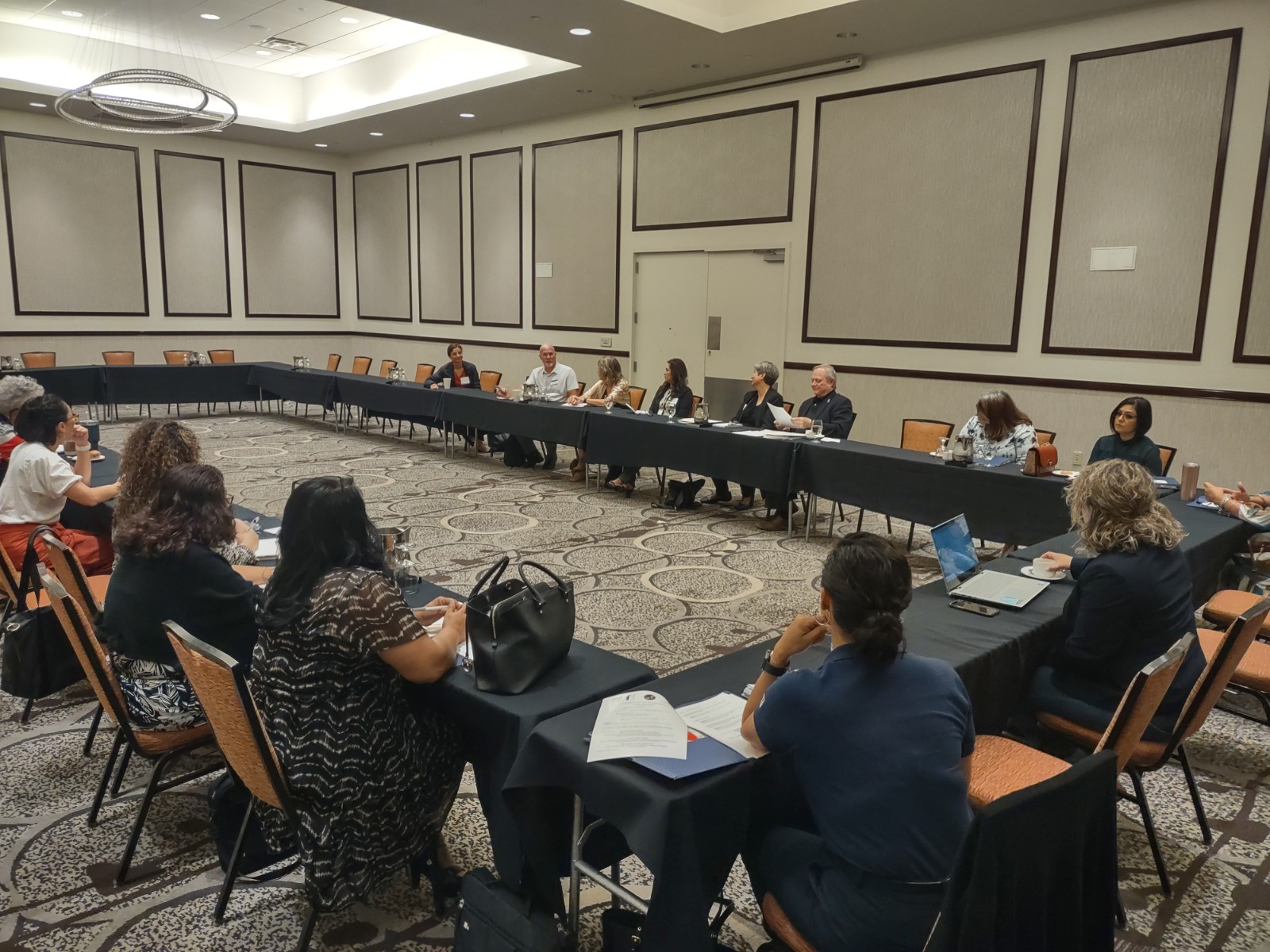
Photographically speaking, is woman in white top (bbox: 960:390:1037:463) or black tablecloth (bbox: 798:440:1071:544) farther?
woman in white top (bbox: 960:390:1037:463)

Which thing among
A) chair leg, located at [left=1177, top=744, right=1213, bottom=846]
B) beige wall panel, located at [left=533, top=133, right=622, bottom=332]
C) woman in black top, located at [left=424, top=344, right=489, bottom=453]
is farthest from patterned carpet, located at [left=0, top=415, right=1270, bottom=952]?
beige wall panel, located at [left=533, top=133, right=622, bottom=332]

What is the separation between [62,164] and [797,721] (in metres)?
13.7

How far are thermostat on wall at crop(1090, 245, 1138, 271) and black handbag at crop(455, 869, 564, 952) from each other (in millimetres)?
6813

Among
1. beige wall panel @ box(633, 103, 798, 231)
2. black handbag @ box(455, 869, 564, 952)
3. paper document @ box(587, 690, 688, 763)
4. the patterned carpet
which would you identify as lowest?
the patterned carpet

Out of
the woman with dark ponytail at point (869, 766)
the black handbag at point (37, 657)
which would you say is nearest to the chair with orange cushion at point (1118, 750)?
the woman with dark ponytail at point (869, 766)

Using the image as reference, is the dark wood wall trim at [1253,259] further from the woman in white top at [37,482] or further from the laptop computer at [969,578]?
the woman in white top at [37,482]

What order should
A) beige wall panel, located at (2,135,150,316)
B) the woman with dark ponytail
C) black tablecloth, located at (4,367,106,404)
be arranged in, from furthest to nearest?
1. beige wall panel, located at (2,135,150,316)
2. black tablecloth, located at (4,367,106,404)
3. the woman with dark ponytail

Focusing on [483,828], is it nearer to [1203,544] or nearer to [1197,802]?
[1197,802]

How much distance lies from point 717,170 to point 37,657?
8.02m

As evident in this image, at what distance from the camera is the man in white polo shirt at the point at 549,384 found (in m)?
8.66

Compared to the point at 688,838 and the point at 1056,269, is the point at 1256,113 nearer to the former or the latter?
the point at 1056,269

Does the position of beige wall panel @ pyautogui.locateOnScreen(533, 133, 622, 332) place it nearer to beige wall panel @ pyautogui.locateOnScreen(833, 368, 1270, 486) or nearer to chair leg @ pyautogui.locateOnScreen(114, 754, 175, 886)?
beige wall panel @ pyautogui.locateOnScreen(833, 368, 1270, 486)

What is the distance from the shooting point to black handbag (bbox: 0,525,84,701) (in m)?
2.83

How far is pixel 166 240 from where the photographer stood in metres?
12.9
